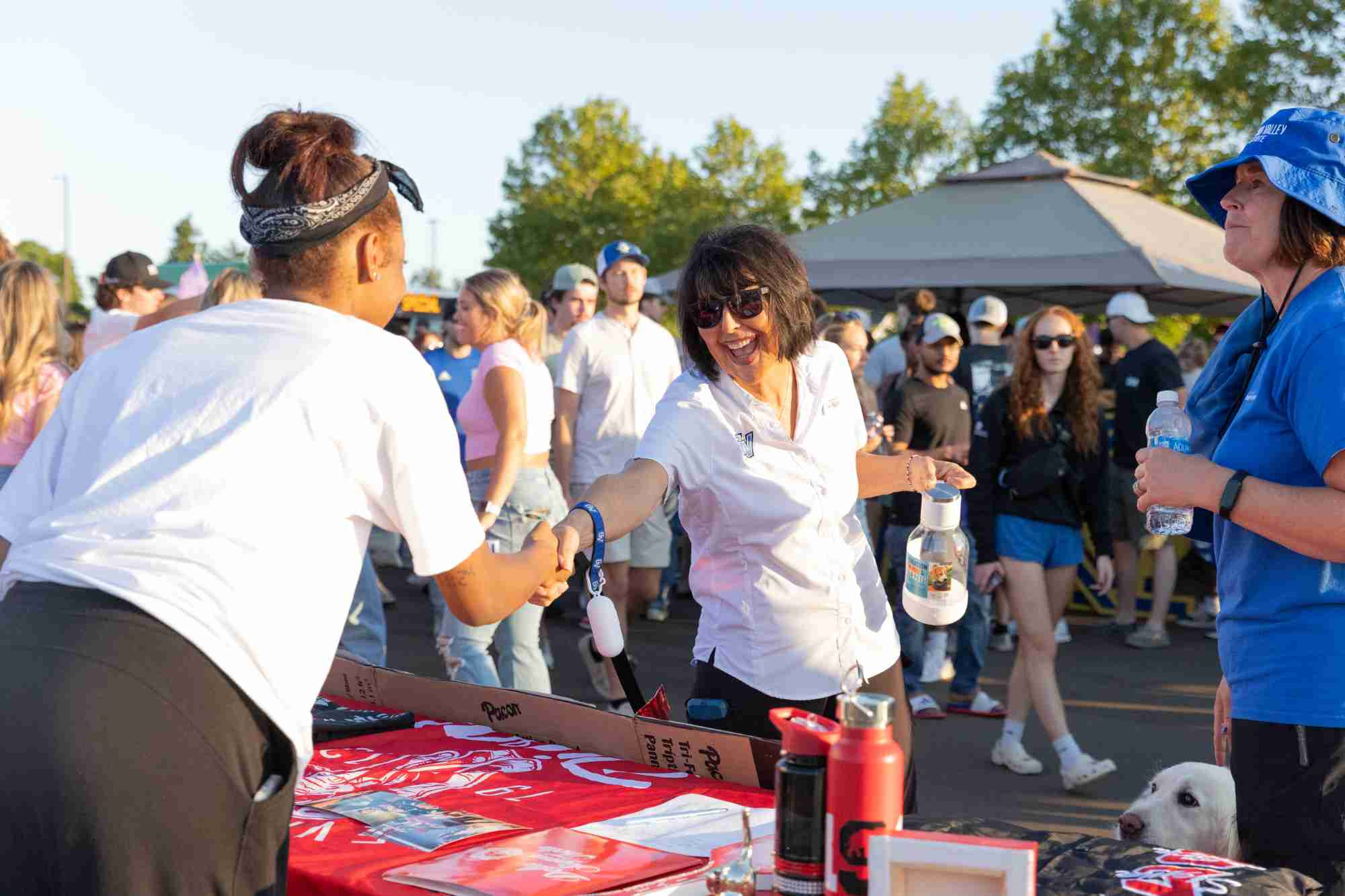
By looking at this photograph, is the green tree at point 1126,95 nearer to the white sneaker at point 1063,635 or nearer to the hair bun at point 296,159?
the white sneaker at point 1063,635

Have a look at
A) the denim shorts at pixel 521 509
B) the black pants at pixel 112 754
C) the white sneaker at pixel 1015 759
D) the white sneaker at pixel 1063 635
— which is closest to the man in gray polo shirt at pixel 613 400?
the denim shorts at pixel 521 509

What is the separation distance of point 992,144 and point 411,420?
3984 cm

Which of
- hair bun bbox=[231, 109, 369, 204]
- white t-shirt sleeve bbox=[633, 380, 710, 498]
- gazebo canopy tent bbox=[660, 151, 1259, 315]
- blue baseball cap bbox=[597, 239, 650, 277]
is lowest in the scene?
white t-shirt sleeve bbox=[633, 380, 710, 498]

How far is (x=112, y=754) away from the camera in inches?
63.1

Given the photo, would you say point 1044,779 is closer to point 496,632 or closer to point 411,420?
point 496,632

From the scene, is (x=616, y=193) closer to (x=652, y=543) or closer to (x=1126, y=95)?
(x=1126, y=95)

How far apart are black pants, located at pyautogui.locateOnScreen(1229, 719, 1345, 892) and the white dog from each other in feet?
2.57

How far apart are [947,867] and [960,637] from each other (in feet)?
18.9

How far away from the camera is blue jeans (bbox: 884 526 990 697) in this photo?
7.01 metres

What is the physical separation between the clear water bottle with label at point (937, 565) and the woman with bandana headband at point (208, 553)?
118cm

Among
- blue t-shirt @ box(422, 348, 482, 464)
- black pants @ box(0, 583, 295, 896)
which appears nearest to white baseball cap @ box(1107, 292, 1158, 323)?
blue t-shirt @ box(422, 348, 482, 464)

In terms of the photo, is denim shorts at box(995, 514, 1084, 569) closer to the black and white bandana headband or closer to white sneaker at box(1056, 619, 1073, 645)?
white sneaker at box(1056, 619, 1073, 645)

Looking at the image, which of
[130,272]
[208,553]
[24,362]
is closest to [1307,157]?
[208,553]

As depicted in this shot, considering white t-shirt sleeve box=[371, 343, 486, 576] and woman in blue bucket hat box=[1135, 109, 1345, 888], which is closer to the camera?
white t-shirt sleeve box=[371, 343, 486, 576]
